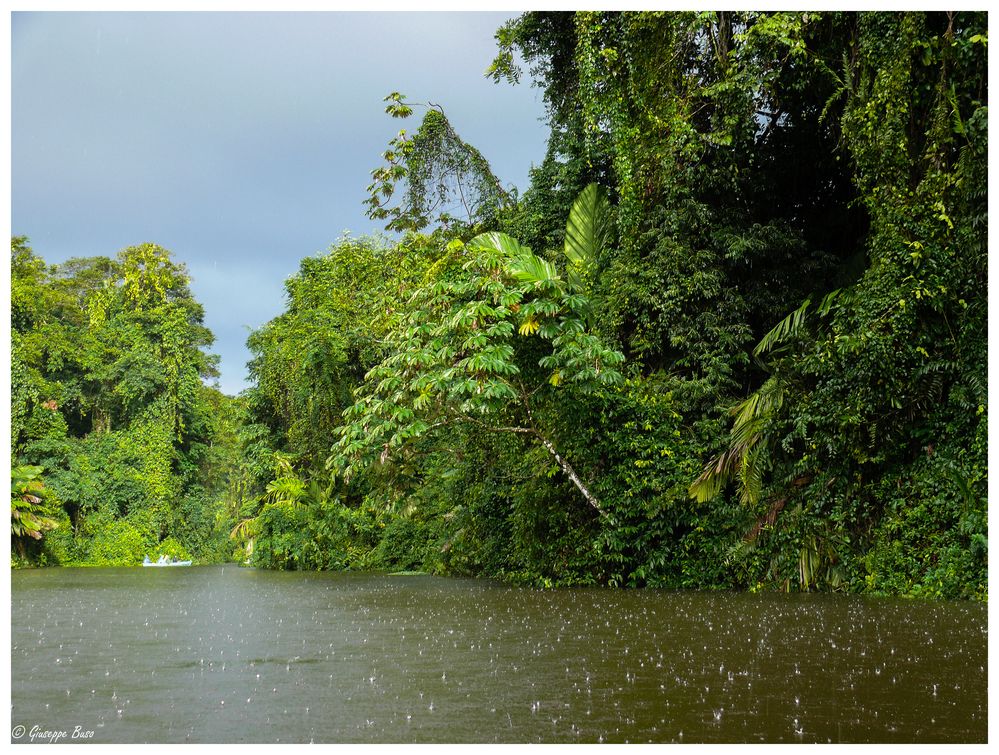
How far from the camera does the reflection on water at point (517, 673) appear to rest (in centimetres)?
339

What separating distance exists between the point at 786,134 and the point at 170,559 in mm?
26619

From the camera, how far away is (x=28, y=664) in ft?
16.6

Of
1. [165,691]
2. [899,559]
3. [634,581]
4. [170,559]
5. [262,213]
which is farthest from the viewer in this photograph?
[262,213]

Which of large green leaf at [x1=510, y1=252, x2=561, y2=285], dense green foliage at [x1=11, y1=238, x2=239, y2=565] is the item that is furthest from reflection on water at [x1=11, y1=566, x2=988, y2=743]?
dense green foliage at [x1=11, y1=238, x2=239, y2=565]

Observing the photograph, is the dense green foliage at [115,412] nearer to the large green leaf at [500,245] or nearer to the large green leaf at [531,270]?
the large green leaf at [500,245]

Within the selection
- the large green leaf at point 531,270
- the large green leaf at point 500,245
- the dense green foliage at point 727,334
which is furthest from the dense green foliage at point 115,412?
the large green leaf at point 531,270

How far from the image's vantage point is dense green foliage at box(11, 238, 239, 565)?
100 ft

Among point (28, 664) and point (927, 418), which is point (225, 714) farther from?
point (927, 418)

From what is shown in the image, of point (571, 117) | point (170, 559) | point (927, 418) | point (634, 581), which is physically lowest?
point (170, 559)

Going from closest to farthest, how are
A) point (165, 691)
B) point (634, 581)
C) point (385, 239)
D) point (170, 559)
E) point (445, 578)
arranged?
point (165, 691) → point (634, 581) → point (445, 578) → point (385, 239) → point (170, 559)

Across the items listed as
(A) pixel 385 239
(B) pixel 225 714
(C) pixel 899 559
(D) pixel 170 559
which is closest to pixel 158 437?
(D) pixel 170 559

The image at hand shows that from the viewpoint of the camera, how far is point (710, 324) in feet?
37.5

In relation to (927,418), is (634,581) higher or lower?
lower

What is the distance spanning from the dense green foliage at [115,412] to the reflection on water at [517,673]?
24433 millimetres
